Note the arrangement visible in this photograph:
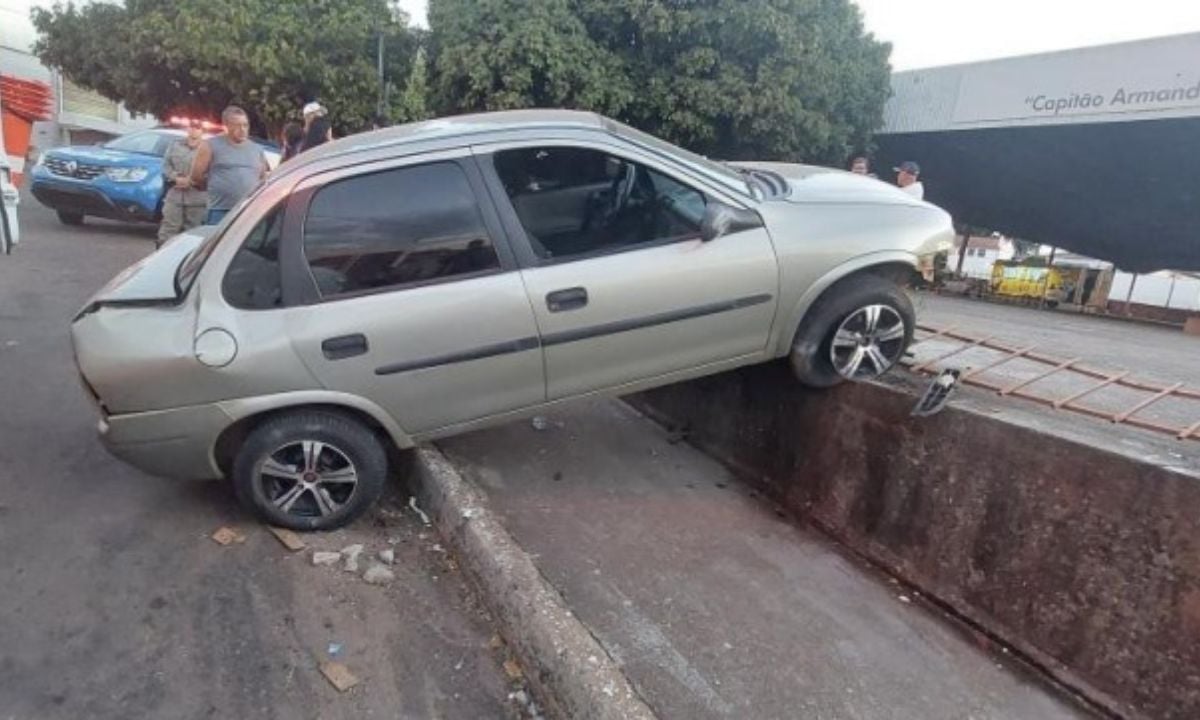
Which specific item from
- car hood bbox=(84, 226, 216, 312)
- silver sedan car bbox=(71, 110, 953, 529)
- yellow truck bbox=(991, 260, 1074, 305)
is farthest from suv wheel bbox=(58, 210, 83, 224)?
yellow truck bbox=(991, 260, 1074, 305)

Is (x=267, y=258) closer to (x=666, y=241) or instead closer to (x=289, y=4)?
(x=666, y=241)

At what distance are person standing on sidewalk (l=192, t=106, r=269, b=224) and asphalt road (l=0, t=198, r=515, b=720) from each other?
2.47 m

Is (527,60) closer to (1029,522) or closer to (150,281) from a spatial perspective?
(150,281)

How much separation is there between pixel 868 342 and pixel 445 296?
222 cm

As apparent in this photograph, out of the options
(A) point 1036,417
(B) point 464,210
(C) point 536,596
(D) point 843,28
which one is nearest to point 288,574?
(C) point 536,596

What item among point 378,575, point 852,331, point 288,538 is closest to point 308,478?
point 288,538

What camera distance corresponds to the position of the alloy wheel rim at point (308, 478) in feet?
11.0

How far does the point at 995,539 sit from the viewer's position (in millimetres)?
3551

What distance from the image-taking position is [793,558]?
4027 millimetres

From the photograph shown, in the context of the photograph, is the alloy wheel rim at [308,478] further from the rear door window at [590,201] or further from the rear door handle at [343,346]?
the rear door window at [590,201]

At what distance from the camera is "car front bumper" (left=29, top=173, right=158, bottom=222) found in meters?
9.41

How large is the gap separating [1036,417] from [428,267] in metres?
2.96

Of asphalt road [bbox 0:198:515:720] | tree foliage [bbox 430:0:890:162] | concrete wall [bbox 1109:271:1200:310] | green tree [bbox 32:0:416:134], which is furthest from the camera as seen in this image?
concrete wall [bbox 1109:271:1200:310]

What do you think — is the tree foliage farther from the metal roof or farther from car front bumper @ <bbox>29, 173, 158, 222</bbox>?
car front bumper @ <bbox>29, 173, 158, 222</bbox>
